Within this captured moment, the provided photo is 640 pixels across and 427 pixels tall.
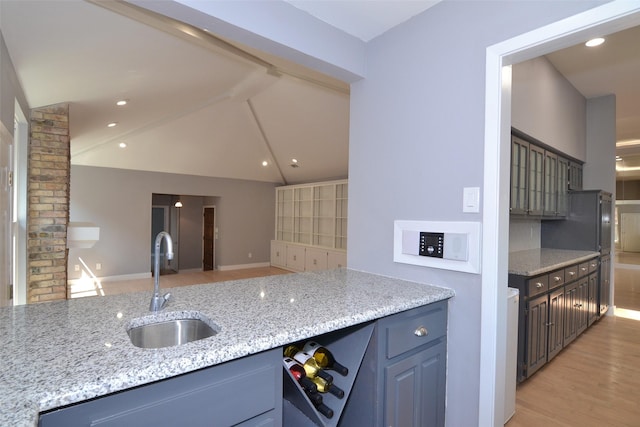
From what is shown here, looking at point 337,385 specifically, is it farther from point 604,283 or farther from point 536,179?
point 604,283

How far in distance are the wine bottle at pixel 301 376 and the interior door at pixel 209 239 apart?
26.5 feet

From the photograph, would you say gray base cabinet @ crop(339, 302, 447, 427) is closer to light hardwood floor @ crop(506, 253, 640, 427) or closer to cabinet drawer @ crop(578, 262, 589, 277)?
light hardwood floor @ crop(506, 253, 640, 427)

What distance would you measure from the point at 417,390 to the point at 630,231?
38.7 ft

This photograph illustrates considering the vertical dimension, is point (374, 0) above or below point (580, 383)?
above

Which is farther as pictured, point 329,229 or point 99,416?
point 329,229

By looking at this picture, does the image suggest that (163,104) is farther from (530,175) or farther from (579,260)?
(579,260)

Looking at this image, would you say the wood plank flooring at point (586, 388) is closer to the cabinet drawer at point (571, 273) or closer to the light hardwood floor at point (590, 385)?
the light hardwood floor at point (590, 385)

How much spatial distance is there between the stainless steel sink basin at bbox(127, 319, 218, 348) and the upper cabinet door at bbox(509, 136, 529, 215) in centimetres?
281

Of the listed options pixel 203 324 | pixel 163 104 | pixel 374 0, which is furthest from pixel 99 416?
pixel 163 104

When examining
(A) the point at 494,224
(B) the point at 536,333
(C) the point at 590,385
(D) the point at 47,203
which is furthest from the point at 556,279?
(D) the point at 47,203

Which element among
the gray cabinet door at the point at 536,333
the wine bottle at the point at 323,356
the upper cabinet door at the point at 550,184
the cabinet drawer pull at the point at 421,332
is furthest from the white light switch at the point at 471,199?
the upper cabinet door at the point at 550,184

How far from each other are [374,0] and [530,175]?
2474 millimetres

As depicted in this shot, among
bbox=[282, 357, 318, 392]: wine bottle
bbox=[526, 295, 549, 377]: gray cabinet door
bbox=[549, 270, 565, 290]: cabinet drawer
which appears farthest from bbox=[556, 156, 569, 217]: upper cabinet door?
bbox=[282, 357, 318, 392]: wine bottle

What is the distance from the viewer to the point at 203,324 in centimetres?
124
